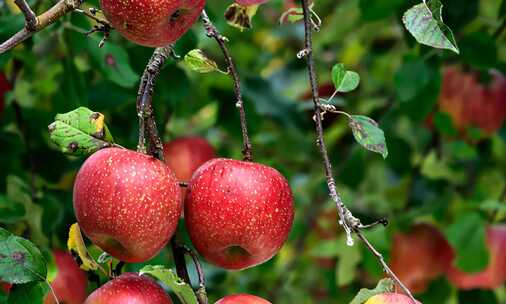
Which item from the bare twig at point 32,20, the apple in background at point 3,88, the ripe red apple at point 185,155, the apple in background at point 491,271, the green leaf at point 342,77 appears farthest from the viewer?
the apple in background at point 491,271

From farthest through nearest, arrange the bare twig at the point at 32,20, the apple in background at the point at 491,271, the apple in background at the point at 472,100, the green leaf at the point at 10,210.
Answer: the apple in background at the point at 472,100 < the apple in background at the point at 491,271 < the green leaf at the point at 10,210 < the bare twig at the point at 32,20

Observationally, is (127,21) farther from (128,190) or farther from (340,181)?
(340,181)

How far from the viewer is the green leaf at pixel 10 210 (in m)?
1.24

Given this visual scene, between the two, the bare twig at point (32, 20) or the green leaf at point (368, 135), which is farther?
the green leaf at point (368, 135)

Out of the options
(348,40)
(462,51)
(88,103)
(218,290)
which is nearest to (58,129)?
(88,103)

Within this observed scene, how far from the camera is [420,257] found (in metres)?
1.73

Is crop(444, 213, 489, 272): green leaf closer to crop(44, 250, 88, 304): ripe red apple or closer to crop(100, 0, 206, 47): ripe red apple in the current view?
crop(44, 250, 88, 304): ripe red apple

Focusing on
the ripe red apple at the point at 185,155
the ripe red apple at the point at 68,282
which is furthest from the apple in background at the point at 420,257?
the ripe red apple at the point at 68,282

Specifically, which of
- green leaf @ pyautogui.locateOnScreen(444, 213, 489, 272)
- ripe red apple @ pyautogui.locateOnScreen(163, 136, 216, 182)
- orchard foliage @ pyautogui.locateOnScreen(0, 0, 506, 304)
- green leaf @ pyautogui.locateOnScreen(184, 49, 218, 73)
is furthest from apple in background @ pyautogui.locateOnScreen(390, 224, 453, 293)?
green leaf @ pyautogui.locateOnScreen(184, 49, 218, 73)

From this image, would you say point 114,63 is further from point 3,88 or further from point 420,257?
point 420,257

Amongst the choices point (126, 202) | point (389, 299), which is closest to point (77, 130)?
point (126, 202)

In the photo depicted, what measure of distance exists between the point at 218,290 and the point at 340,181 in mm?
335

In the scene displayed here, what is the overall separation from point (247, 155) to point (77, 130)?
18 cm

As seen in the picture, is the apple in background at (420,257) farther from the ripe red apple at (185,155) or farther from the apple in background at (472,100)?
the ripe red apple at (185,155)
